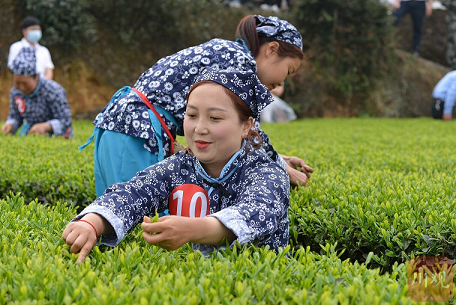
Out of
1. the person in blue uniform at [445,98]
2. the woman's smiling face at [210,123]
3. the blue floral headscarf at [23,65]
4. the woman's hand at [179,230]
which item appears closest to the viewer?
the woman's hand at [179,230]

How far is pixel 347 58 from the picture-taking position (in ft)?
48.9

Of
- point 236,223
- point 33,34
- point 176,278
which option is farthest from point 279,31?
point 33,34

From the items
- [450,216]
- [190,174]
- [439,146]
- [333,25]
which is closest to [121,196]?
[190,174]

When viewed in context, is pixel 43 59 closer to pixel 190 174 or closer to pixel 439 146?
pixel 439 146

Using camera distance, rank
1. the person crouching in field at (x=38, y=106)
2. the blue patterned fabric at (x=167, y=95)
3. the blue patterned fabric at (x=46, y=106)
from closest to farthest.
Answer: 1. the blue patterned fabric at (x=167, y=95)
2. the person crouching in field at (x=38, y=106)
3. the blue patterned fabric at (x=46, y=106)

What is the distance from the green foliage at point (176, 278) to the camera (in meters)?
1.64

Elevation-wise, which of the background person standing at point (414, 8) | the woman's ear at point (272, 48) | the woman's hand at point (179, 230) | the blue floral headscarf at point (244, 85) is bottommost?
the woman's hand at point (179, 230)

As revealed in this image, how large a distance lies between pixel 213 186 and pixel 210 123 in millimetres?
322

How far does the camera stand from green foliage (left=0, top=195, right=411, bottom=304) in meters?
1.64

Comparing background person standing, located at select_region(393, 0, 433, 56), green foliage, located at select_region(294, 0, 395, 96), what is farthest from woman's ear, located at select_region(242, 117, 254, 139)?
background person standing, located at select_region(393, 0, 433, 56)

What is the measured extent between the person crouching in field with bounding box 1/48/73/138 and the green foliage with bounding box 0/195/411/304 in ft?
15.8

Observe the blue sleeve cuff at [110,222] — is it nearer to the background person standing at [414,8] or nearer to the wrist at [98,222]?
the wrist at [98,222]

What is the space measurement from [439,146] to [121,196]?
5370 mm

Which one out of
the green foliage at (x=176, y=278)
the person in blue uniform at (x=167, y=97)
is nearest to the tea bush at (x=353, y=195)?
the person in blue uniform at (x=167, y=97)
